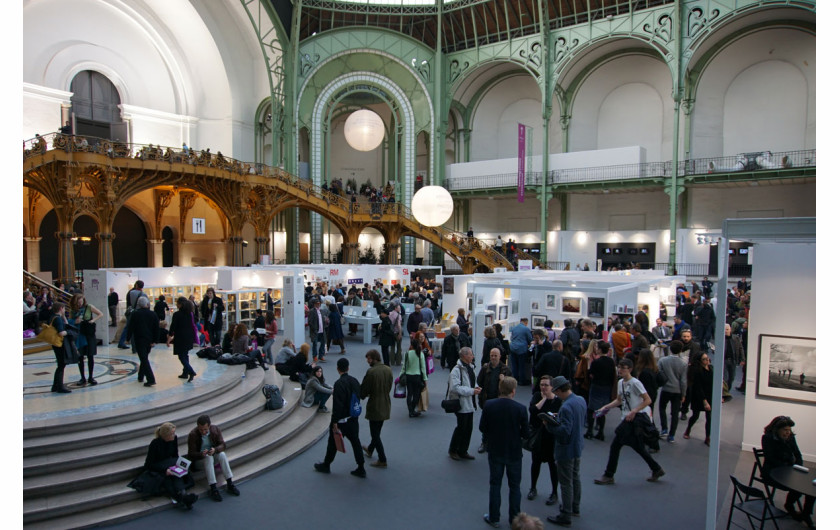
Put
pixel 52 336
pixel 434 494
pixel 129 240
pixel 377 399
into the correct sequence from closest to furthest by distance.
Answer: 1. pixel 434 494
2. pixel 377 399
3. pixel 52 336
4. pixel 129 240

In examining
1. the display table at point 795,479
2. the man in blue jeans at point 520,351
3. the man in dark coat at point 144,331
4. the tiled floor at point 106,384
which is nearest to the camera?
the display table at point 795,479

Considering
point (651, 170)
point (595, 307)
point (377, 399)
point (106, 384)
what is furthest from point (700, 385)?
point (651, 170)

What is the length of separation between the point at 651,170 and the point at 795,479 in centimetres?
2512

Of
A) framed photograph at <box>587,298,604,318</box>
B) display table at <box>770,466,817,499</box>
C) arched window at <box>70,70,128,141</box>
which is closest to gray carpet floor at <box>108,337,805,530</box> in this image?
display table at <box>770,466,817,499</box>

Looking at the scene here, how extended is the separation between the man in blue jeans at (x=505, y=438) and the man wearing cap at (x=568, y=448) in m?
0.44

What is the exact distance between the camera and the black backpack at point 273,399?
7.90 metres

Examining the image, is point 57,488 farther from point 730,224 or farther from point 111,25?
point 111,25

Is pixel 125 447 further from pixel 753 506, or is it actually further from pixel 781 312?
pixel 781 312

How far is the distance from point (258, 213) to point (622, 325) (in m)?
18.7

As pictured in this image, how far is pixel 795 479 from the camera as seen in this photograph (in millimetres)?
4953

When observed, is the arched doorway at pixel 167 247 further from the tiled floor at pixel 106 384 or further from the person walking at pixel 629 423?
the person walking at pixel 629 423

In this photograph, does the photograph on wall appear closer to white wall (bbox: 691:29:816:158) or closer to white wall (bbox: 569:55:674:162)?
white wall (bbox: 691:29:816:158)

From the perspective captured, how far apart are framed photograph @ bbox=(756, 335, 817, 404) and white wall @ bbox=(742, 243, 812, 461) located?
0.22ft

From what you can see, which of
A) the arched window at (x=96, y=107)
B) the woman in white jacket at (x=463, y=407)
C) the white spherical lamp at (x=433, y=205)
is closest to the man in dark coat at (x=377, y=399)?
the woman in white jacket at (x=463, y=407)
